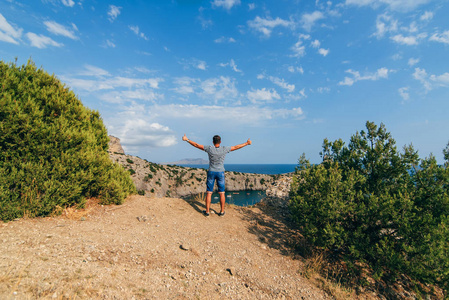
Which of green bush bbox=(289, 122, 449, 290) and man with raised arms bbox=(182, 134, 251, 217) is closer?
green bush bbox=(289, 122, 449, 290)

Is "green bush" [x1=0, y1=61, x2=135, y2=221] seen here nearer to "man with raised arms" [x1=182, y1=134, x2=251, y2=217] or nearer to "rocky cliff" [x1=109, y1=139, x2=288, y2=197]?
"man with raised arms" [x1=182, y1=134, x2=251, y2=217]

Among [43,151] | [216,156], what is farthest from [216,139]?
[43,151]

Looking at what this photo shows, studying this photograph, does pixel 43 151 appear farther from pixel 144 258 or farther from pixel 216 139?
pixel 216 139

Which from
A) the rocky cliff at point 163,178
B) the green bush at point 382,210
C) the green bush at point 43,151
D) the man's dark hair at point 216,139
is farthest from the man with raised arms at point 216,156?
the rocky cliff at point 163,178

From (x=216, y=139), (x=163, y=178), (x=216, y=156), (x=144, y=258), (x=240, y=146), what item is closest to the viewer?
(x=144, y=258)

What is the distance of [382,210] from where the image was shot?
6.67 m

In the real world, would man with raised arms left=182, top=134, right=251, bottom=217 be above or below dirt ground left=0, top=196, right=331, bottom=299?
above

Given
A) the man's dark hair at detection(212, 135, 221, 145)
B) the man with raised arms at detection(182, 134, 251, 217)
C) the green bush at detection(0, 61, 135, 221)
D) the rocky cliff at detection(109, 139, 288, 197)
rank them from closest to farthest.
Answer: the green bush at detection(0, 61, 135, 221)
the man with raised arms at detection(182, 134, 251, 217)
the man's dark hair at detection(212, 135, 221, 145)
the rocky cliff at detection(109, 139, 288, 197)

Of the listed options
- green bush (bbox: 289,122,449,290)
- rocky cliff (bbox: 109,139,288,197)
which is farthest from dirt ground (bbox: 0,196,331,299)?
rocky cliff (bbox: 109,139,288,197)

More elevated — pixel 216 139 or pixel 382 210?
pixel 216 139

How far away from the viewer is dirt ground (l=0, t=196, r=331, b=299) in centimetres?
416

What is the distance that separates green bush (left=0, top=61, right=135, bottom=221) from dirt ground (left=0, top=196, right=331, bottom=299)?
65 cm

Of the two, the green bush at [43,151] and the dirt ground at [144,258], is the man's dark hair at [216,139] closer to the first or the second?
the dirt ground at [144,258]

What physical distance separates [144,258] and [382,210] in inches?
300
